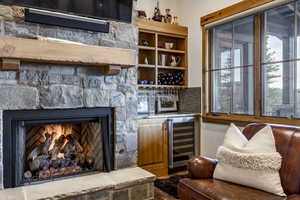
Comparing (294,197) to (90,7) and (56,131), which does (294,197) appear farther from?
(90,7)

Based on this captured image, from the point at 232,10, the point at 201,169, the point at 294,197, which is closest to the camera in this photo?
the point at 294,197

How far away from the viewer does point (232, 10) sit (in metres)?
3.09

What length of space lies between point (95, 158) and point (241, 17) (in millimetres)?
2639

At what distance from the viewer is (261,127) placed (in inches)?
82.7

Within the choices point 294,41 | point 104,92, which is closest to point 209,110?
point 294,41

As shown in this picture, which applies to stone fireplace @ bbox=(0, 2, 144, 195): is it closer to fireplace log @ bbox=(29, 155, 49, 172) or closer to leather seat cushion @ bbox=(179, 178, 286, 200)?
fireplace log @ bbox=(29, 155, 49, 172)

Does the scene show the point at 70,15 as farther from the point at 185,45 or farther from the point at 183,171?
the point at 183,171

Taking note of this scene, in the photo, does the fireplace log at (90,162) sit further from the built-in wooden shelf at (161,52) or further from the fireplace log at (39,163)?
the built-in wooden shelf at (161,52)

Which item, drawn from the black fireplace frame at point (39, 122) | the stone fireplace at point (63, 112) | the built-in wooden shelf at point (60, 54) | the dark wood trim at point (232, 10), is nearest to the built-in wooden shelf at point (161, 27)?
the dark wood trim at point (232, 10)

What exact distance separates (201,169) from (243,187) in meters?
0.37

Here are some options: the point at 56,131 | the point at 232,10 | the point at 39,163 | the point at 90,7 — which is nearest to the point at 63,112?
the point at 56,131

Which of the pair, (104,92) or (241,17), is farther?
(241,17)

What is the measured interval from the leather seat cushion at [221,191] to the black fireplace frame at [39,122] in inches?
40.8

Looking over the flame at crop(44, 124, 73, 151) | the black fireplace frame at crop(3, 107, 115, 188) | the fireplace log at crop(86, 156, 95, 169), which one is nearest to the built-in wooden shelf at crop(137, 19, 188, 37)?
the black fireplace frame at crop(3, 107, 115, 188)
